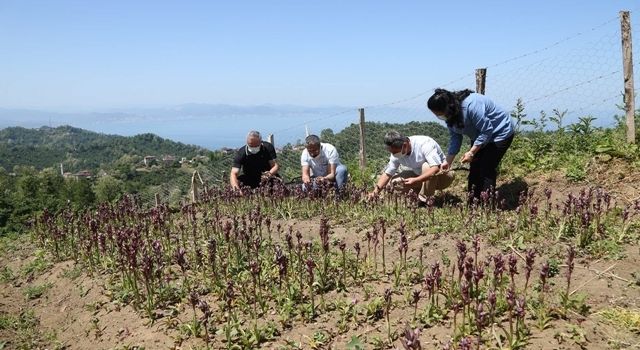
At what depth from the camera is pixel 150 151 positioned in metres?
156

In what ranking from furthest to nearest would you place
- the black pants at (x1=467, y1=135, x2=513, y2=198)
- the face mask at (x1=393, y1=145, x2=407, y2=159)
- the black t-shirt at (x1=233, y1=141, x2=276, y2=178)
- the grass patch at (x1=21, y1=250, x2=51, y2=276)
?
the black t-shirt at (x1=233, y1=141, x2=276, y2=178) < the face mask at (x1=393, y1=145, x2=407, y2=159) < the black pants at (x1=467, y1=135, x2=513, y2=198) < the grass patch at (x1=21, y1=250, x2=51, y2=276)

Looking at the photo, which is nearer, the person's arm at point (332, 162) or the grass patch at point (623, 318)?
the grass patch at point (623, 318)

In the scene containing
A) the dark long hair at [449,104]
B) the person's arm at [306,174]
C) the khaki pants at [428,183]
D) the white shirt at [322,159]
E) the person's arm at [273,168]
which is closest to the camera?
the dark long hair at [449,104]

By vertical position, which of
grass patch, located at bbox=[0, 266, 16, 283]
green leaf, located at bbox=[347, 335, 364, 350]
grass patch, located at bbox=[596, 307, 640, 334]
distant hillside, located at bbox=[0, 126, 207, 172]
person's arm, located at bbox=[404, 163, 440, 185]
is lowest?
distant hillside, located at bbox=[0, 126, 207, 172]

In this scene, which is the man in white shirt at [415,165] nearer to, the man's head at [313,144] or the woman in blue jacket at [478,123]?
the woman in blue jacket at [478,123]

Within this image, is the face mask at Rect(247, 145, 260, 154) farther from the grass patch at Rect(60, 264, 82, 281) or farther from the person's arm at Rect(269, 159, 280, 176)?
the grass patch at Rect(60, 264, 82, 281)

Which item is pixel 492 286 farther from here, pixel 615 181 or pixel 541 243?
pixel 615 181

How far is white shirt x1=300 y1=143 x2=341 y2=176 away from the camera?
1006 centimetres

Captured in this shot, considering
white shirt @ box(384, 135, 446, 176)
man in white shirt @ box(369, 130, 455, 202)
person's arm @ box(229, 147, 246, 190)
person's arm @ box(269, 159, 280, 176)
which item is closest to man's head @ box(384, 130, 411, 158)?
man in white shirt @ box(369, 130, 455, 202)

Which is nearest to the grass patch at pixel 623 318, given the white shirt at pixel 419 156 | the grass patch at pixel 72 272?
the white shirt at pixel 419 156

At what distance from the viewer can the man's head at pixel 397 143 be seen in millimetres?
8242

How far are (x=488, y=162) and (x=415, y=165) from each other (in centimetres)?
124

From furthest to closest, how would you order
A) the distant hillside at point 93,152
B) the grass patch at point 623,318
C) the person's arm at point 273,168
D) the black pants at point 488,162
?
the distant hillside at point 93,152
the person's arm at point 273,168
the black pants at point 488,162
the grass patch at point 623,318

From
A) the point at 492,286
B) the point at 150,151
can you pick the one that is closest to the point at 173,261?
the point at 492,286
